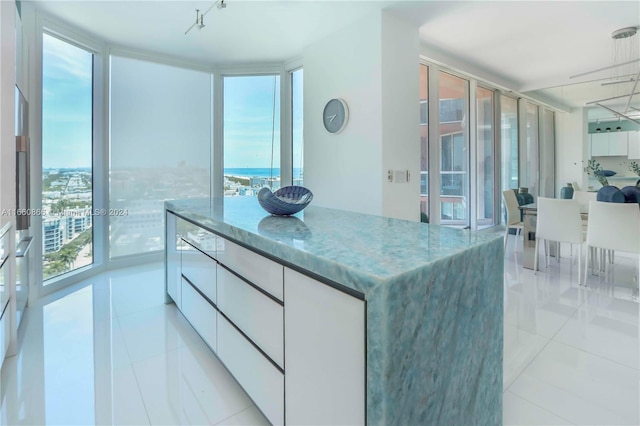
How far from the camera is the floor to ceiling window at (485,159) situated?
5.52m

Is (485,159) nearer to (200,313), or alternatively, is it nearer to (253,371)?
(200,313)

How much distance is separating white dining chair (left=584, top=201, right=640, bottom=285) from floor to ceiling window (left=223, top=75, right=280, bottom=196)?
153 inches

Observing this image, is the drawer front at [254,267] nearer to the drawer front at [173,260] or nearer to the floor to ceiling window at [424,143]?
the drawer front at [173,260]

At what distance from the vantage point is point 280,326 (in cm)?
120

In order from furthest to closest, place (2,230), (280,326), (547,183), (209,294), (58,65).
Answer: (547,183) < (58,65) < (209,294) < (2,230) < (280,326)

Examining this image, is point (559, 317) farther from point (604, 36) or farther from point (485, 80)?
point (485, 80)

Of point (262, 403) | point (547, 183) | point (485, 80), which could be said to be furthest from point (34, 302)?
point (547, 183)

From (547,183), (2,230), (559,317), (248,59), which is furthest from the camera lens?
(547,183)

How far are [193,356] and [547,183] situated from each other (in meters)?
8.72

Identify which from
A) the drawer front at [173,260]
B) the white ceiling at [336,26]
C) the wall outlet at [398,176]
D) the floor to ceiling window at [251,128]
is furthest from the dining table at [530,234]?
the drawer front at [173,260]

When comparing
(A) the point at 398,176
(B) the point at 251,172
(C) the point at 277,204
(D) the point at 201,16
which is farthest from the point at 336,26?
(C) the point at 277,204

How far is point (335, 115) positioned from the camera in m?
3.61

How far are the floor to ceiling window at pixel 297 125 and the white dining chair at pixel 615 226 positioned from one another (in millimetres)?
3388

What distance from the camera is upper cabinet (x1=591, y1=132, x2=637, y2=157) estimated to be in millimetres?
7504
